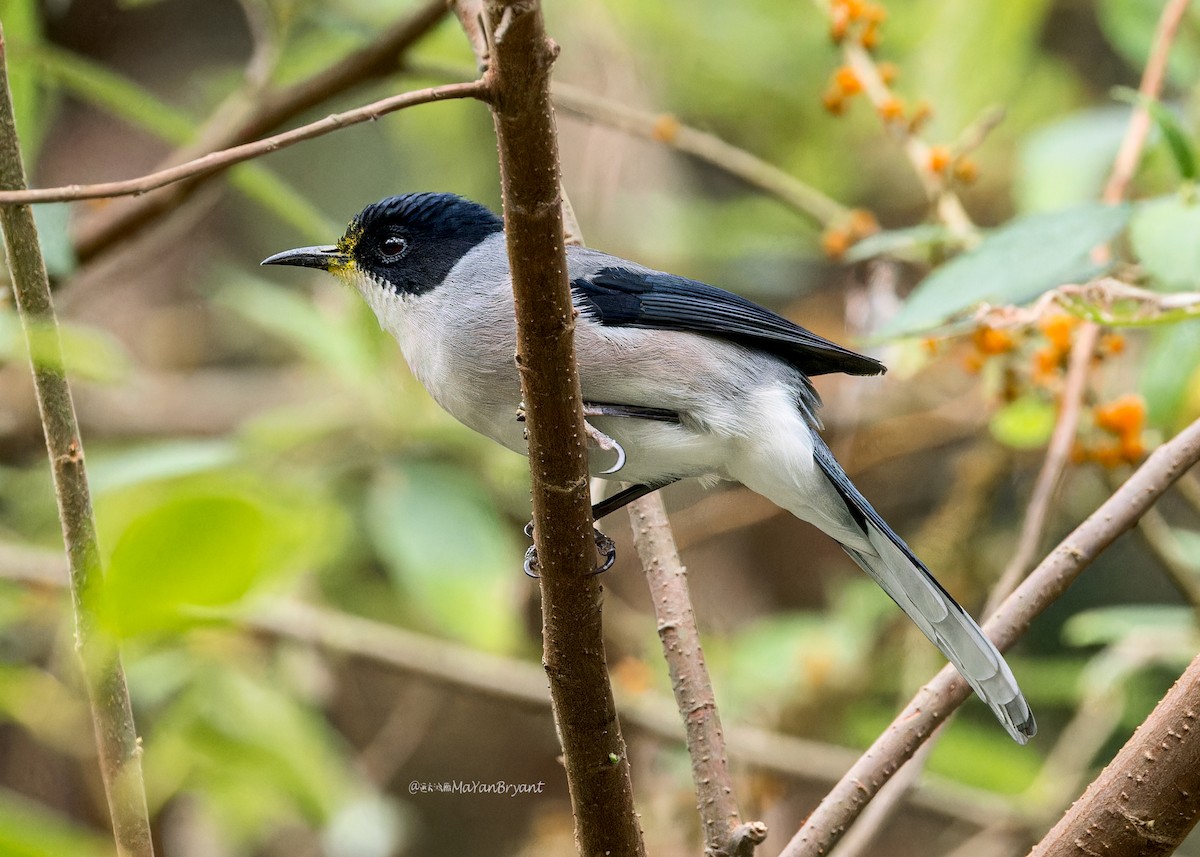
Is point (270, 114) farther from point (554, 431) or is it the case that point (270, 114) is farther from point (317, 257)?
point (554, 431)

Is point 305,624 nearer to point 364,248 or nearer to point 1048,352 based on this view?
point 364,248

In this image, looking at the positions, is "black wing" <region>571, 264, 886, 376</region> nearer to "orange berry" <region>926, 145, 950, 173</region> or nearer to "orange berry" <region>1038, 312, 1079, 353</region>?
"orange berry" <region>1038, 312, 1079, 353</region>

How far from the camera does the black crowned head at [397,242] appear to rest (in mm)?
2879

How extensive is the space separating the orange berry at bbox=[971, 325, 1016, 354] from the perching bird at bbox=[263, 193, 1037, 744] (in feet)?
1.06

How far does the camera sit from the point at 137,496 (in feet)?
10.4

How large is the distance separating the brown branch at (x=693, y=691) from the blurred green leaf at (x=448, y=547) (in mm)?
997

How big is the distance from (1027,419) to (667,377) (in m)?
0.92

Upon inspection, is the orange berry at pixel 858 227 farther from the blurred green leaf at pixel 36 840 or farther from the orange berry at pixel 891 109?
the blurred green leaf at pixel 36 840

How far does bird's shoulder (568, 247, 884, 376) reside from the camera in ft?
8.48

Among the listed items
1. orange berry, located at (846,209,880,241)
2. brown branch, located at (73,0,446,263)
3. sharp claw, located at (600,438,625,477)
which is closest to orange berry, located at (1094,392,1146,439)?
orange berry, located at (846,209,880,241)

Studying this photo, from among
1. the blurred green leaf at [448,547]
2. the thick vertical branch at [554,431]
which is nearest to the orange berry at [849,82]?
the blurred green leaf at [448,547]

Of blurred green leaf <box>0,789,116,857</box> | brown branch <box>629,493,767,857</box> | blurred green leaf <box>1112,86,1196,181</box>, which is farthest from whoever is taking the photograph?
blurred green leaf <box>1112,86,1196,181</box>

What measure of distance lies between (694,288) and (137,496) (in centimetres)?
158

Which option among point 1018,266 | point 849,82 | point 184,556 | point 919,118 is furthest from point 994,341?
point 184,556
